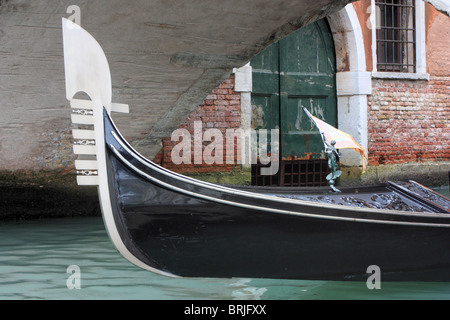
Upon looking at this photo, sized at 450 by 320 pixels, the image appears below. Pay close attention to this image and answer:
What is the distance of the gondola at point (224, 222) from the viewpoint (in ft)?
8.43

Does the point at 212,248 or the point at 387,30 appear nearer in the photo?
the point at 212,248

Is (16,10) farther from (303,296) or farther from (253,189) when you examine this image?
(303,296)

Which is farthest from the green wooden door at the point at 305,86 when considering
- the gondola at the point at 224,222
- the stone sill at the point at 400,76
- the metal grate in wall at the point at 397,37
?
the gondola at the point at 224,222

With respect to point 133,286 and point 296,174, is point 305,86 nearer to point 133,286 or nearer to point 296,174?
point 296,174

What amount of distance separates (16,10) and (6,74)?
Answer: 0.67 metres

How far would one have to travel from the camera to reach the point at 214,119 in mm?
5625

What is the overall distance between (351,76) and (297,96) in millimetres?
643

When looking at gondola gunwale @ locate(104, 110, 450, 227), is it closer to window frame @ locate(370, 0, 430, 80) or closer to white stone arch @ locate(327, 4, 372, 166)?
white stone arch @ locate(327, 4, 372, 166)

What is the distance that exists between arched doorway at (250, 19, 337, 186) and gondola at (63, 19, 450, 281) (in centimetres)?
321

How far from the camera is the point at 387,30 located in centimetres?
691

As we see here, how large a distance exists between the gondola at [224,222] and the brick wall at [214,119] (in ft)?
8.46

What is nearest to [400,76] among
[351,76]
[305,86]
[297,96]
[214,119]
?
[351,76]

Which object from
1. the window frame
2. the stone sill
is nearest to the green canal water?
the stone sill
